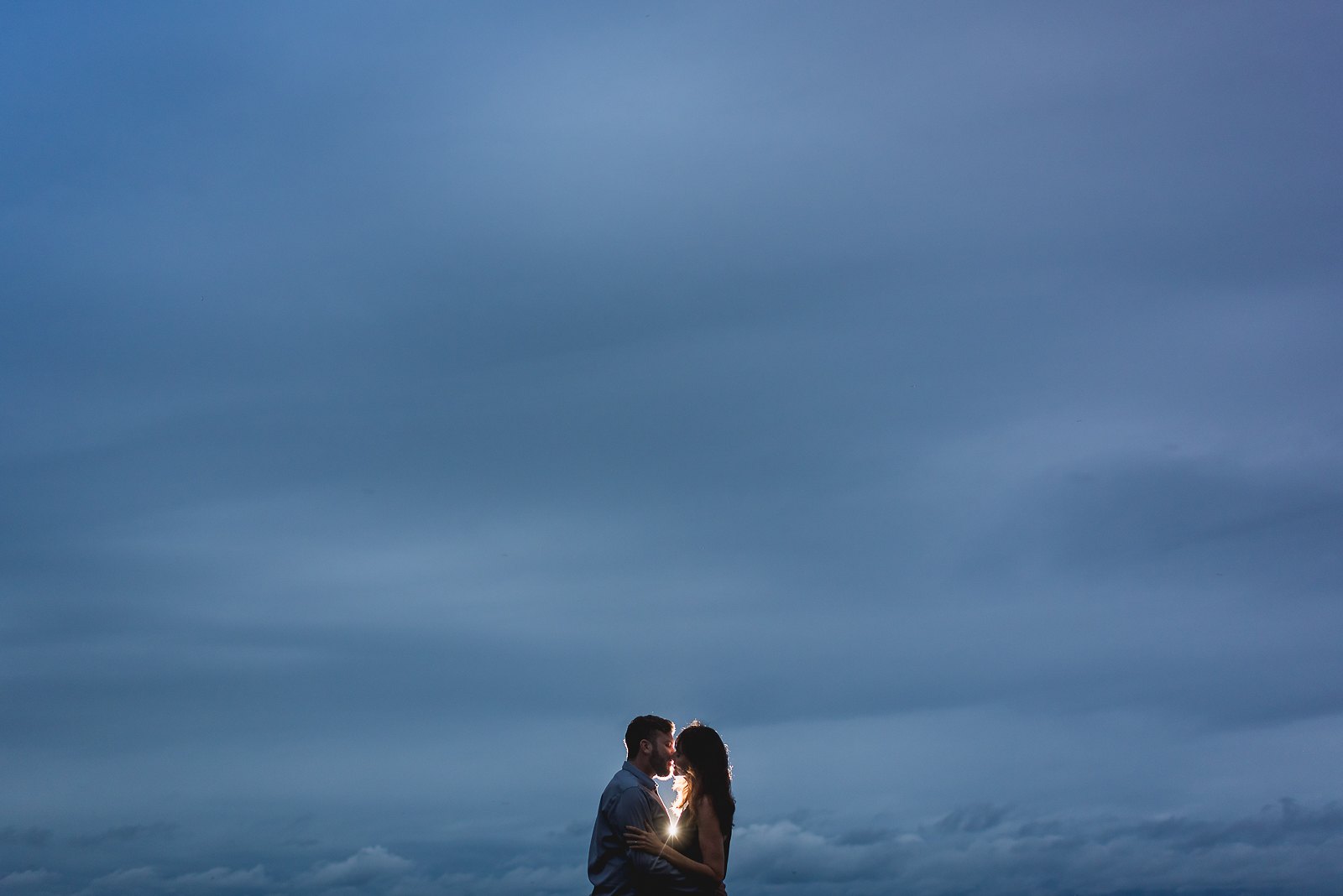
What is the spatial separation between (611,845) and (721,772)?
61.5 inches

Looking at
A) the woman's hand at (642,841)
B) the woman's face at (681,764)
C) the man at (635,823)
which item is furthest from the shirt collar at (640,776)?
the woman's hand at (642,841)

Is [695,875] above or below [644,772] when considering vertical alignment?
below

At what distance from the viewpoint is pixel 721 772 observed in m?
15.0

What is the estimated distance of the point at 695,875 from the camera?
14.6 metres

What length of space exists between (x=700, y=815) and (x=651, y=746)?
1.00 metres

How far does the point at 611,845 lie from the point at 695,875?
3.51 feet

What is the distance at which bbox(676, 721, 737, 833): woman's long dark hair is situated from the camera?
14977 mm

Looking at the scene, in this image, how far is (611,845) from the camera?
14852 mm

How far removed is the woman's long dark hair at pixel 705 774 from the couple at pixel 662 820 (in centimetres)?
1

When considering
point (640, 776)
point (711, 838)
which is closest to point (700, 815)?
point (711, 838)

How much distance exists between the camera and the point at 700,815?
586 inches

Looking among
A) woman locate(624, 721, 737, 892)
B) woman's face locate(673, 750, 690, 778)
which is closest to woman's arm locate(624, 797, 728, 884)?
woman locate(624, 721, 737, 892)

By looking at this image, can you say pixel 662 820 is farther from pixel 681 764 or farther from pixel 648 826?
pixel 681 764

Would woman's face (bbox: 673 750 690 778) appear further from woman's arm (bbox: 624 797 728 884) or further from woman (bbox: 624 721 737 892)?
woman's arm (bbox: 624 797 728 884)
